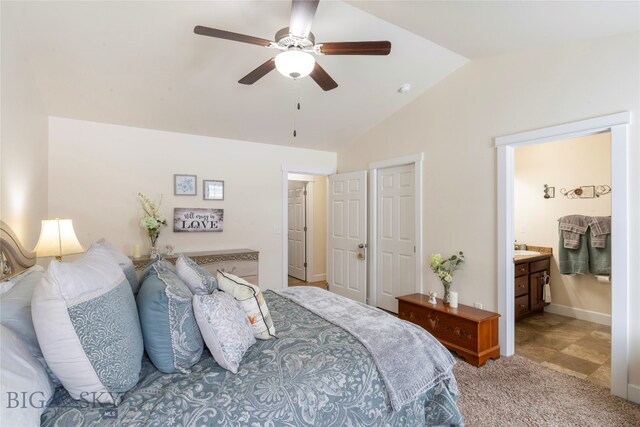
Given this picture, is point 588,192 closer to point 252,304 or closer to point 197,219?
point 252,304

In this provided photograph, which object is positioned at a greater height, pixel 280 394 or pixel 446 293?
pixel 280 394

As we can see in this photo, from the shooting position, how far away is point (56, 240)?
237cm

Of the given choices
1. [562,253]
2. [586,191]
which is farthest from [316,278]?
[586,191]

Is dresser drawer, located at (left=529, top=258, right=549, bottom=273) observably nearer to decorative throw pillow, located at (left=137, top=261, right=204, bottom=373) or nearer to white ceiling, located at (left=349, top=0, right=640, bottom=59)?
white ceiling, located at (left=349, top=0, right=640, bottom=59)

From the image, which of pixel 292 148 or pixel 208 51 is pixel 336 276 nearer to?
pixel 292 148

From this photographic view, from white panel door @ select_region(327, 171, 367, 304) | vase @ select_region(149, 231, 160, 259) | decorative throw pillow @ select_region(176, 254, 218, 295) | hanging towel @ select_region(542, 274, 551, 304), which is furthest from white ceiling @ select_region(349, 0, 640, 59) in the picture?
vase @ select_region(149, 231, 160, 259)

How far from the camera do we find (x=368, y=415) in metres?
1.39

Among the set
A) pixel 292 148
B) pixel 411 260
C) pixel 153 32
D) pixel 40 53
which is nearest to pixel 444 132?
pixel 411 260

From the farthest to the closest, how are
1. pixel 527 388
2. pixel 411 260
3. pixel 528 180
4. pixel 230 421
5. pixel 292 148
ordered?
pixel 292 148 → pixel 528 180 → pixel 411 260 → pixel 527 388 → pixel 230 421

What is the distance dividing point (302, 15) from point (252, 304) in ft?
5.18

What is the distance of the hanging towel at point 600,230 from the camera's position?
362 cm

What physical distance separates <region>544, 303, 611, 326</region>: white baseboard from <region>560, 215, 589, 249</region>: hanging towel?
0.87 meters

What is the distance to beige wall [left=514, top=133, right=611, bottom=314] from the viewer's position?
3.82 m

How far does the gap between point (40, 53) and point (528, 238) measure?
5919 mm
